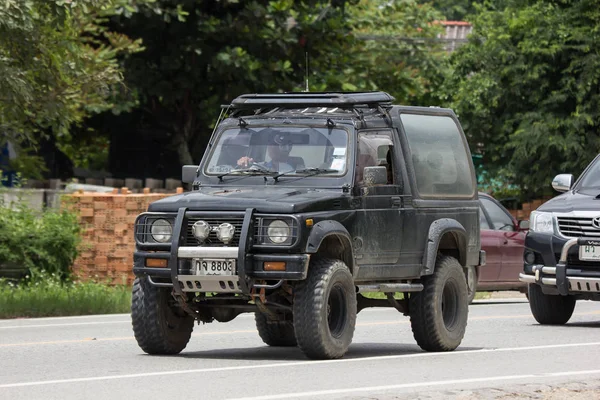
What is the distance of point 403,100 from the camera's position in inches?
1432

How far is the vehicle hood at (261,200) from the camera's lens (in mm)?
11602

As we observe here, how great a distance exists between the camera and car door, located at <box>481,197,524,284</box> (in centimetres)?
2123

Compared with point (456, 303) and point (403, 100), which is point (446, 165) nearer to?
point (456, 303)

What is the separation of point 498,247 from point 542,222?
16.4ft

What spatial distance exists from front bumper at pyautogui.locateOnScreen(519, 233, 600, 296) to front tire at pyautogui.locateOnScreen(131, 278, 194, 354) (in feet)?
15.9

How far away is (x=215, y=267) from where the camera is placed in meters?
11.5

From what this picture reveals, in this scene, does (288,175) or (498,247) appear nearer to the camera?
(288,175)

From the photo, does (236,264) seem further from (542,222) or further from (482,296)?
(482,296)

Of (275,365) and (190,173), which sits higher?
(190,173)

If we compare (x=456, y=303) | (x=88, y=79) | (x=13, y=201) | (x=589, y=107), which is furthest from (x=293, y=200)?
(x=589, y=107)

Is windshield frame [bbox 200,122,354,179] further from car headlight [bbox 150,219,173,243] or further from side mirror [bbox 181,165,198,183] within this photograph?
car headlight [bbox 150,219,173,243]

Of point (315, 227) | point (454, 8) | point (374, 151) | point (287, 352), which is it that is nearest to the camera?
point (315, 227)

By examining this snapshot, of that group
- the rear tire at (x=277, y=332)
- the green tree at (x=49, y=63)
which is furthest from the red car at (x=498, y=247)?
the rear tire at (x=277, y=332)

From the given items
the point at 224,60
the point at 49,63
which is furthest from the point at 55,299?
the point at 224,60
